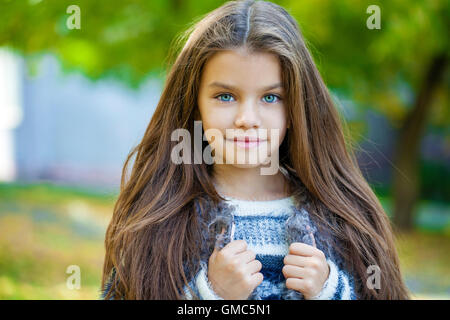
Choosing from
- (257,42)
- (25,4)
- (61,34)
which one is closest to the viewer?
(257,42)

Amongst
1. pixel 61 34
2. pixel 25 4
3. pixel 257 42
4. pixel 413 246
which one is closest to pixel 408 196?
pixel 413 246

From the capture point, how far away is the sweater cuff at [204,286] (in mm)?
1427

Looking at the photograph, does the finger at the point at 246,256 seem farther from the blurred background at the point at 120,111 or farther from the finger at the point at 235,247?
the blurred background at the point at 120,111

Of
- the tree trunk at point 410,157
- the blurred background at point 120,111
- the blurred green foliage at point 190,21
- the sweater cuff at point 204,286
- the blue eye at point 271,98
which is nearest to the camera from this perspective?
the sweater cuff at point 204,286

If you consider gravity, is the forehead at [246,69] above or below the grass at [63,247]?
above

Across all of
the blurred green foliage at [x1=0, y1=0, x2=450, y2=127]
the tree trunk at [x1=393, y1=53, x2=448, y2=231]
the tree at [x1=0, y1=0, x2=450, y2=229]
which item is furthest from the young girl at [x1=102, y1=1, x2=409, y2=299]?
the tree trunk at [x1=393, y1=53, x2=448, y2=231]

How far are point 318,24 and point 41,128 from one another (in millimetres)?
7934

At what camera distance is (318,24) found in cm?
Answer: 423

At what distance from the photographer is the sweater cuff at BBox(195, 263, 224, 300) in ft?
4.68

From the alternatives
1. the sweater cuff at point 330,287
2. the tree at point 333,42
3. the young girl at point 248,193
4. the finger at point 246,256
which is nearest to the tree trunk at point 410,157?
the tree at point 333,42

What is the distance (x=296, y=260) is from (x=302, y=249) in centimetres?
4

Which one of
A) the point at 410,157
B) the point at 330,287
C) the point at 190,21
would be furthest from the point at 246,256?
the point at 410,157

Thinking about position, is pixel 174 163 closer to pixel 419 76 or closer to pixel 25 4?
pixel 25 4

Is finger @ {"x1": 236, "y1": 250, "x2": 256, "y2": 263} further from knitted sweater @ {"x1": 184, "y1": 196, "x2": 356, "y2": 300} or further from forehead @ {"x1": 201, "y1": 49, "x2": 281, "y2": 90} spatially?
forehead @ {"x1": 201, "y1": 49, "x2": 281, "y2": 90}
